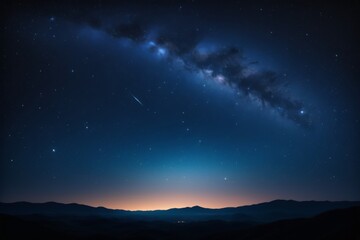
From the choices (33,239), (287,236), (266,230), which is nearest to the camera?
(287,236)

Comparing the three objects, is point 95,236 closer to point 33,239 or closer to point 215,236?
point 33,239

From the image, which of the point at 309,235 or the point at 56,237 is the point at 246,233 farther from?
the point at 56,237

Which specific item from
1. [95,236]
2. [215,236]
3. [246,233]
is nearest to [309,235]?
[246,233]

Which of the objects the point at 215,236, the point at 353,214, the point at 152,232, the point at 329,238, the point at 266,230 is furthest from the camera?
the point at 152,232

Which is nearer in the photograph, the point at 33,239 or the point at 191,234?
the point at 33,239

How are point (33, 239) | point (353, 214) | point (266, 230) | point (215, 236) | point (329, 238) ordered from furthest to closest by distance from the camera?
point (215, 236) < point (266, 230) < point (33, 239) < point (353, 214) < point (329, 238)

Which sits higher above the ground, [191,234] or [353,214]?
[353,214]

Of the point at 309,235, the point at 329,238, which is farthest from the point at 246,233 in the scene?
the point at 329,238

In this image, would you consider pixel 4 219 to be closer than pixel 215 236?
Yes

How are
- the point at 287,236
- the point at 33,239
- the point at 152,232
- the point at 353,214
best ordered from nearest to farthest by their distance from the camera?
1. the point at 353,214
2. the point at 287,236
3. the point at 33,239
4. the point at 152,232
